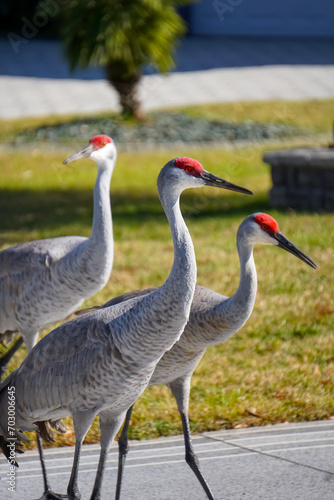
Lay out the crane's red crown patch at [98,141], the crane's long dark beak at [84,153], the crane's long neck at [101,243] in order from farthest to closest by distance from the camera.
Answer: the crane's red crown patch at [98,141], the crane's long dark beak at [84,153], the crane's long neck at [101,243]

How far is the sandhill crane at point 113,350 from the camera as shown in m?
2.98

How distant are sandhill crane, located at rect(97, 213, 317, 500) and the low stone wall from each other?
5196 millimetres

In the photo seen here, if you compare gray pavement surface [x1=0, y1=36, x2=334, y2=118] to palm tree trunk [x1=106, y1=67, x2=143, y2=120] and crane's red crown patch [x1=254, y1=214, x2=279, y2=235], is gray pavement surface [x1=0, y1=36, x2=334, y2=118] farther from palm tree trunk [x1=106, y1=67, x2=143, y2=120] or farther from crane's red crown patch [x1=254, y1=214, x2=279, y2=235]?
crane's red crown patch [x1=254, y1=214, x2=279, y2=235]

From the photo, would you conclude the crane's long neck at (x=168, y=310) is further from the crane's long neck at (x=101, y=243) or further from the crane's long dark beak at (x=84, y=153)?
the crane's long dark beak at (x=84, y=153)

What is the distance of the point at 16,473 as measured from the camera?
3.96 meters

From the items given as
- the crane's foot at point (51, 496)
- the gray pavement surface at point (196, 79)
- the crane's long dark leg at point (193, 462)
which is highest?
the crane's long dark leg at point (193, 462)

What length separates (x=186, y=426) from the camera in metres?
3.64

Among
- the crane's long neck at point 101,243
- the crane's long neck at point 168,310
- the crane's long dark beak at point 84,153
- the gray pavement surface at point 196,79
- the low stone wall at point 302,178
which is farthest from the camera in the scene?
the gray pavement surface at point 196,79

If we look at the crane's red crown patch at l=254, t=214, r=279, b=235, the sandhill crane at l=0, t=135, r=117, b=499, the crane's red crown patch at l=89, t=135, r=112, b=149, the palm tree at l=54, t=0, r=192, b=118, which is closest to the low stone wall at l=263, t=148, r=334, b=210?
the palm tree at l=54, t=0, r=192, b=118

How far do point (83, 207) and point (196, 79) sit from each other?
9.70 meters

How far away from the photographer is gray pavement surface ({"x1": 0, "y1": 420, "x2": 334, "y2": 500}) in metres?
3.70

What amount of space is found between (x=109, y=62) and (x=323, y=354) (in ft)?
28.5

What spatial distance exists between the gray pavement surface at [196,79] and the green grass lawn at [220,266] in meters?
4.13

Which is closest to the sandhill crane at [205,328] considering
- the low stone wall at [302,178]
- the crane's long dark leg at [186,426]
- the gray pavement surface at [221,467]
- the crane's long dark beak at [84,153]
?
the crane's long dark leg at [186,426]
